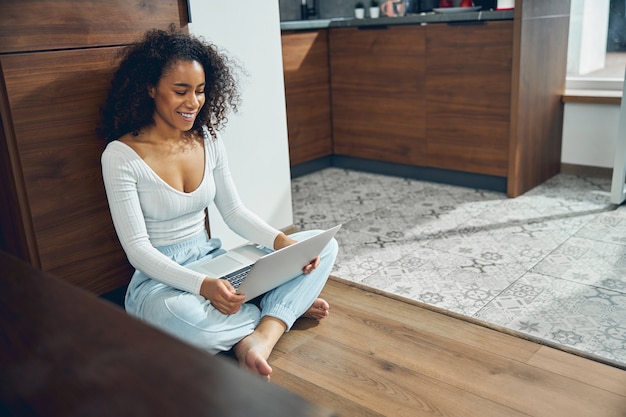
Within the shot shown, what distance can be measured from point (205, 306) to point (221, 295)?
9 centimetres

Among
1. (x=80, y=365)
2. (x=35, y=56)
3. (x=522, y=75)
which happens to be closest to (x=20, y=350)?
(x=80, y=365)

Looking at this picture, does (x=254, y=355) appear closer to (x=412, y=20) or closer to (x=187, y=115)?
(x=187, y=115)

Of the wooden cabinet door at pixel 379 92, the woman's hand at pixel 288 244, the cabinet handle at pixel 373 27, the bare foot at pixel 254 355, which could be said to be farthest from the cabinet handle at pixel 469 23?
the bare foot at pixel 254 355

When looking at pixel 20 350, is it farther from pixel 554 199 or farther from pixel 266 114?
pixel 554 199

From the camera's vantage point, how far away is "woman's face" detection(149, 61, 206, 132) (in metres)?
1.70

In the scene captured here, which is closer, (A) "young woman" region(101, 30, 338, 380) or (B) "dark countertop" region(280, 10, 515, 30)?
(A) "young woman" region(101, 30, 338, 380)

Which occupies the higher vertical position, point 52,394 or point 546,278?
point 52,394

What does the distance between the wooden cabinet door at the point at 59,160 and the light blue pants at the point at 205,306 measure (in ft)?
0.66

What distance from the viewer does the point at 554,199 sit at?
10.2 ft

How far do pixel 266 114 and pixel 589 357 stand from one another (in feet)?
4.67

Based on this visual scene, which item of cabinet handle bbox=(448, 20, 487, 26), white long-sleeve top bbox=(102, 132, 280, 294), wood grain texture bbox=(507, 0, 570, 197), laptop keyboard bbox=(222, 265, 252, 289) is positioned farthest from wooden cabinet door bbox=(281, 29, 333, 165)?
laptop keyboard bbox=(222, 265, 252, 289)

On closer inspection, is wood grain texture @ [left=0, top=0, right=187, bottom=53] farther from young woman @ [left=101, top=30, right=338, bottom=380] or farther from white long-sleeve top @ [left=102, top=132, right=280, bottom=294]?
white long-sleeve top @ [left=102, top=132, right=280, bottom=294]

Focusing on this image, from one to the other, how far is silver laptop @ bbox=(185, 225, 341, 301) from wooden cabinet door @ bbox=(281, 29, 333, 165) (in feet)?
6.09

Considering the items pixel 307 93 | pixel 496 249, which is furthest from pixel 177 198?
pixel 307 93
